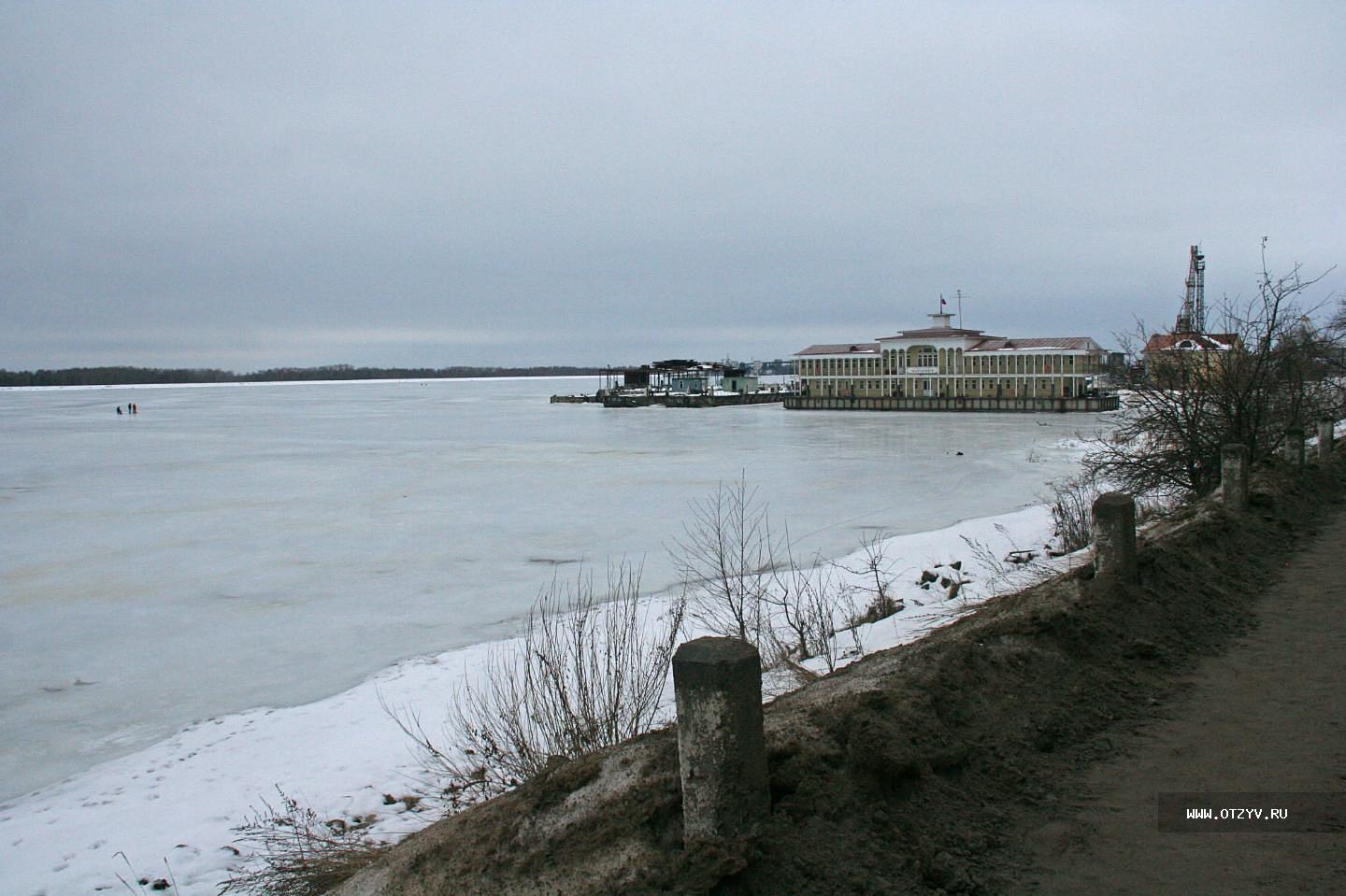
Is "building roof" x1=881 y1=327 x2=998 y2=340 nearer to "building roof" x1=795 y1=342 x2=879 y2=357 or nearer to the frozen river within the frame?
"building roof" x1=795 y1=342 x2=879 y2=357

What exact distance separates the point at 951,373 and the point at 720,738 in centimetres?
8251

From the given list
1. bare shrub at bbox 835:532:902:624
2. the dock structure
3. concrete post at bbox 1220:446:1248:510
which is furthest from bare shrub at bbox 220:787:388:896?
the dock structure

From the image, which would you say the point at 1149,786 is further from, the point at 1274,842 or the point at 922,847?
the point at 922,847

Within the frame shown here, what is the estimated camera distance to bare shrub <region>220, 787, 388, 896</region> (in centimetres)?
496

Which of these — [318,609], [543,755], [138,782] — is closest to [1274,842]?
[543,755]

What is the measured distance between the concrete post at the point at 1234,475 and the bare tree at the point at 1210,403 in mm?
4155

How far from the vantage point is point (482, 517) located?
1914 centimetres

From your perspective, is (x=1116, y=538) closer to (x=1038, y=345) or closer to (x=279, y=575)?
(x=279, y=575)

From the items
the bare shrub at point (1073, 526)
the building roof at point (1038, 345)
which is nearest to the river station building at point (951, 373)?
the building roof at point (1038, 345)

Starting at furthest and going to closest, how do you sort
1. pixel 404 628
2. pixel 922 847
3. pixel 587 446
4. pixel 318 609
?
1. pixel 587 446
2. pixel 318 609
3. pixel 404 628
4. pixel 922 847

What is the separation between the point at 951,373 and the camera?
269ft

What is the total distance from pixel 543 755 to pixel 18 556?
1384 centimetres

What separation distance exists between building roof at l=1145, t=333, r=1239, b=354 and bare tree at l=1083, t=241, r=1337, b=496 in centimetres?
3

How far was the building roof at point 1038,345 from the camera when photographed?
77.8 meters
